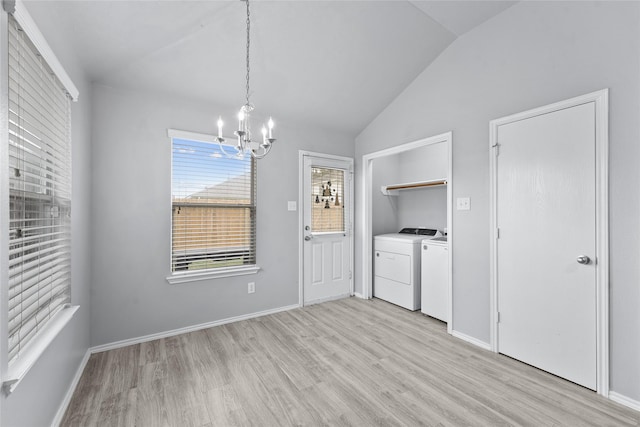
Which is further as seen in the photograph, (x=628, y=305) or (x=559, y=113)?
(x=559, y=113)

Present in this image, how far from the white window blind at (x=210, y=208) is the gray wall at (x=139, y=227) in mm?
118

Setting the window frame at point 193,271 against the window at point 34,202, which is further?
the window frame at point 193,271

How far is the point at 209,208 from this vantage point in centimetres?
314

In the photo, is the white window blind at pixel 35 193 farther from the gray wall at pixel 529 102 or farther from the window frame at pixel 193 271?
the gray wall at pixel 529 102

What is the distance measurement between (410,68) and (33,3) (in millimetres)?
3052

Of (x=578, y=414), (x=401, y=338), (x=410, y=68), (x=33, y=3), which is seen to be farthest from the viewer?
(x=410, y=68)

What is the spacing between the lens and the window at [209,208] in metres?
2.97

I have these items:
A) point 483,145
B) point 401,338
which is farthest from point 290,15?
point 401,338

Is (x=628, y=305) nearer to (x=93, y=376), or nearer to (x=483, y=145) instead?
(x=483, y=145)

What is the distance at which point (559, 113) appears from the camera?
2201 millimetres

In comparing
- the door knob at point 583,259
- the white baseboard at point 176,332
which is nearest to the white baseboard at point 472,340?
the door knob at point 583,259

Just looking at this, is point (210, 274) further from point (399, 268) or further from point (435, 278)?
point (435, 278)

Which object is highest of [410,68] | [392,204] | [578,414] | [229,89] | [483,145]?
[410,68]

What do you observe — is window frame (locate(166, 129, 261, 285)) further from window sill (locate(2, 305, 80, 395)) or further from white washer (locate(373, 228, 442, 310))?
white washer (locate(373, 228, 442, 310))
